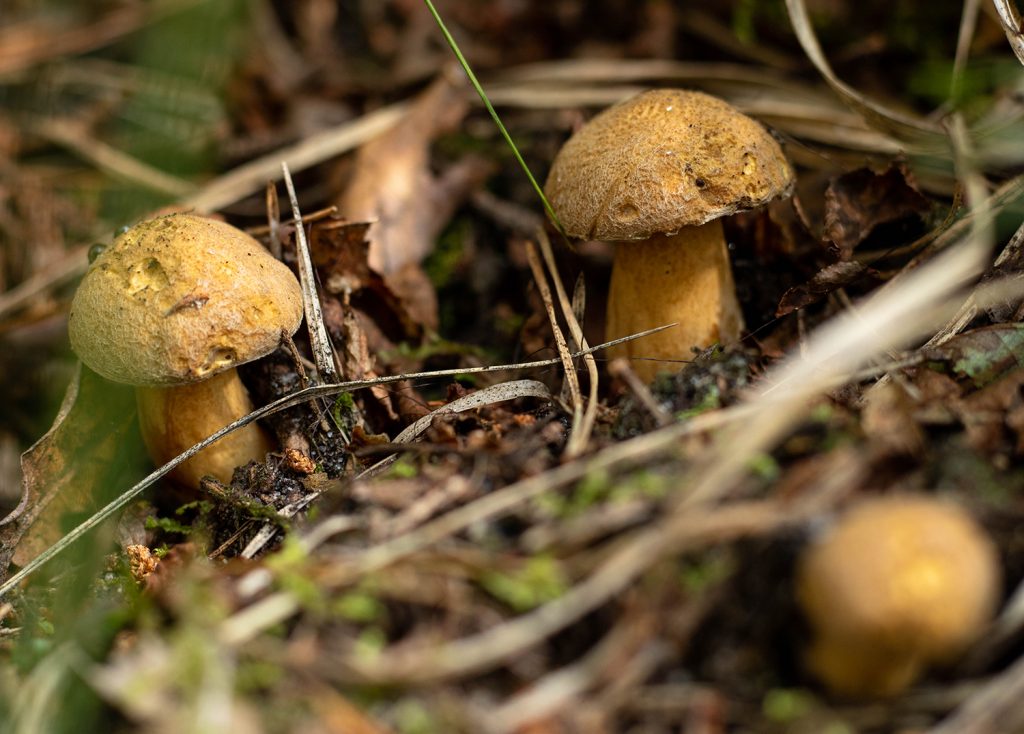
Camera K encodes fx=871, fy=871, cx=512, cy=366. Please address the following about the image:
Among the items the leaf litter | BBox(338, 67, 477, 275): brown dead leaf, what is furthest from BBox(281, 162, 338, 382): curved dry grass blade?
BBox(338, 67, 477, 275): brown dead leaf

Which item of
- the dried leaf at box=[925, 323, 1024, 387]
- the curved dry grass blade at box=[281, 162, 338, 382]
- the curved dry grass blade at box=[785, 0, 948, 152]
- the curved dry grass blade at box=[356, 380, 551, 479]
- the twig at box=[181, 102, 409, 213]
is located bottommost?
the dried leaf at box=[925, 323, 1024, 387]

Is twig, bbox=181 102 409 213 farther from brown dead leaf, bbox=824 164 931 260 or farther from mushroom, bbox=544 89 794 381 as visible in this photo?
brown dead leaf, bbox=824 164 931 260

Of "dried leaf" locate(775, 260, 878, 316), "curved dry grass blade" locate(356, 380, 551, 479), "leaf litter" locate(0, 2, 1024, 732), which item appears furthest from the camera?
"dried leaf" locate(775, 260, 878, 316)

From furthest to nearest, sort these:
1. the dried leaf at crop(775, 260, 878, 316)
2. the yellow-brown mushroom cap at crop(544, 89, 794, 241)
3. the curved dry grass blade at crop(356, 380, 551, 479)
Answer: the dried leaf at crop(775, 260, 878, 316), the curved dry grass blade at crop(356, 380, 551, 479), the yellow-brown mushroom cap at crop(544, 89, 794, 241)

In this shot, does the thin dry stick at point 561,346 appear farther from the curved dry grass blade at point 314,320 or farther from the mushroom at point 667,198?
the curved dry grass blade at point 314,320

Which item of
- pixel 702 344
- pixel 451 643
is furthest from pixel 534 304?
pixel 451 643

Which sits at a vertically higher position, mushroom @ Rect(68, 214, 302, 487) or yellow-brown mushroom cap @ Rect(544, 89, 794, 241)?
mushroom @ Rect(68, 214, 302, 487)

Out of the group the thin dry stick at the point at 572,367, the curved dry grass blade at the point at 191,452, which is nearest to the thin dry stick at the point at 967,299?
the curved dry grass blade at the point at 191,452
